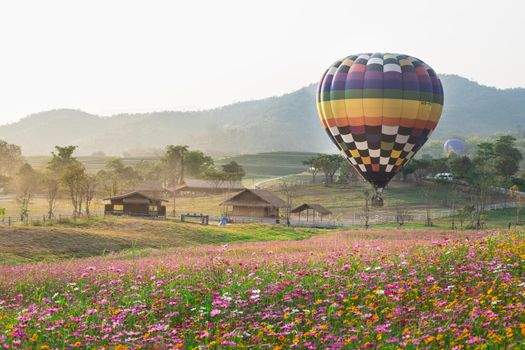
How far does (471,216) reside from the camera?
84875 mm

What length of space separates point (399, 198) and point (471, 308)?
106m

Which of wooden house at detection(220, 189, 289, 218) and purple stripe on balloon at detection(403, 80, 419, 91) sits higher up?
purple stripe on balloon at detection(403, 80, 419, 91)

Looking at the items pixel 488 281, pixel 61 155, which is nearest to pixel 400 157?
pixel 488 281

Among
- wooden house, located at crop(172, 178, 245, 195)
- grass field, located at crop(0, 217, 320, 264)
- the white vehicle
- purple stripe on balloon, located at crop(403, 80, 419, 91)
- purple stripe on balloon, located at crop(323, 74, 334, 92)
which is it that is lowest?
grass field, located at crop(0, 217, 320, 264)

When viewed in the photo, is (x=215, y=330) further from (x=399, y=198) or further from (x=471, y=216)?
(x=399, y=198)

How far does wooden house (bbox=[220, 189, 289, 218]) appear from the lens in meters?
90.6

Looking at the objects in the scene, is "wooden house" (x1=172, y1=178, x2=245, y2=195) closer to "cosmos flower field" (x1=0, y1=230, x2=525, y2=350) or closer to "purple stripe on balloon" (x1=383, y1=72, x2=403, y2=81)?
"purple stripe on balloon" (x1=383, y1=72, x2=403, y2=81)

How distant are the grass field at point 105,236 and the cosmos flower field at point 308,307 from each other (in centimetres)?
1521

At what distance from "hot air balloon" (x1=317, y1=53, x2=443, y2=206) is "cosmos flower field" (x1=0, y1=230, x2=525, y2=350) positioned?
24.8m

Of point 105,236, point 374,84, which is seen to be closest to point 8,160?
point 105,236

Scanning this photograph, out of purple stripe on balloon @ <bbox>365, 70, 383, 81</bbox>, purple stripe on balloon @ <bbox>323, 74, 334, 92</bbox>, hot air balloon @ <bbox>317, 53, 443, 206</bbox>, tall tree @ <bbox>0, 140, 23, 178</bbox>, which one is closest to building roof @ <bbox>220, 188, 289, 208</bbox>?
hot air balloon @ <bbox>317, 53, 443, 206</bbox>

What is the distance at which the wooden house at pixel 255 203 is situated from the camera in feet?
297

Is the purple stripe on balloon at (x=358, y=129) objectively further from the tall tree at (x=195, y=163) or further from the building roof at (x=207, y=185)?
the tall tree at (x=195, y=163)

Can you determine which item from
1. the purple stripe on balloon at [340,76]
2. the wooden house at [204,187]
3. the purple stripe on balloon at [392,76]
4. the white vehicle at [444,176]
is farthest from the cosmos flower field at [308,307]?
the wooden house at [204,187]
